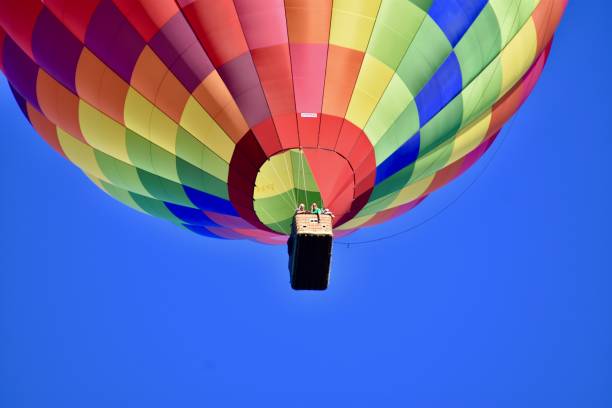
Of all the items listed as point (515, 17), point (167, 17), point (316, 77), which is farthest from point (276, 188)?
point (515, 17)

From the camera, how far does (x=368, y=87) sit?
37.0 feet

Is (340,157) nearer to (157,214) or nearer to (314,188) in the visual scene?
(314,188)

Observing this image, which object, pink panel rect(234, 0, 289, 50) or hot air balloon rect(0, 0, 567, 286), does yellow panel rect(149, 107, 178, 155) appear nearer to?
hot air balloon rect(0, 0, 567, 286)

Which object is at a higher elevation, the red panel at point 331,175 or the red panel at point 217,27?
the red panel at point 217,27

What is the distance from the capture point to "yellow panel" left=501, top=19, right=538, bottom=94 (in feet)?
39.3

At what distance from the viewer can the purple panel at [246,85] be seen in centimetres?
1120

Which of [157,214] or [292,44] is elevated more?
[292,44]

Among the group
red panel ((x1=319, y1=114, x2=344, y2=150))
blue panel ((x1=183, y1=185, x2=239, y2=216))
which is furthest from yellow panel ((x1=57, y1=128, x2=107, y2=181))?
red panel ((x1=319, y1=114, x2=344, y2=150))

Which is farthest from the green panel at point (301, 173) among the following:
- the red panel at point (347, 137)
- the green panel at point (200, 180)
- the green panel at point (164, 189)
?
the green panel at point (164, 189)

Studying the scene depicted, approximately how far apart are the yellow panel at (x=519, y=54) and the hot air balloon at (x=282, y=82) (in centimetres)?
2

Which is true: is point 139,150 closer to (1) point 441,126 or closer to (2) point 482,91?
(1) point 441,126

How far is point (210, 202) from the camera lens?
12273 millimetres

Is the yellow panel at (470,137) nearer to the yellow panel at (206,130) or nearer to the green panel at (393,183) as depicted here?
the green panel at (393,183)

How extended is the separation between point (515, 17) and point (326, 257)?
322 centimetres
